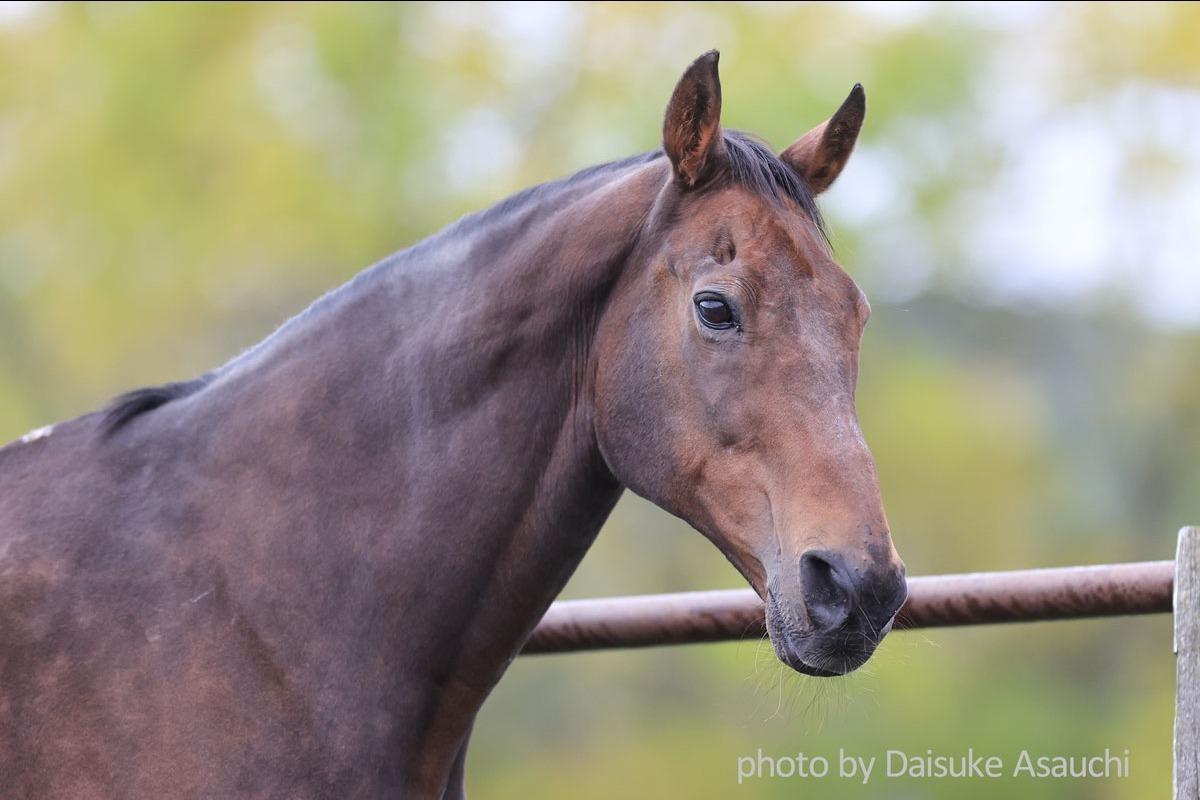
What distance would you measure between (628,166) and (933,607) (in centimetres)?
144

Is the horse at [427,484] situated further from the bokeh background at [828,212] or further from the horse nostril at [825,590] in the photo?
the bokeh background at [828,212]

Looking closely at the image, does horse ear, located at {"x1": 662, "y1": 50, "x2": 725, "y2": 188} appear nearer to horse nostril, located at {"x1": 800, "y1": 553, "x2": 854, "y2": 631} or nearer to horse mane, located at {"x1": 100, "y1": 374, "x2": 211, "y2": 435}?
horse nostril, located at {"x1": 800, "y1": 553, "x2": 854, "y2": 631}

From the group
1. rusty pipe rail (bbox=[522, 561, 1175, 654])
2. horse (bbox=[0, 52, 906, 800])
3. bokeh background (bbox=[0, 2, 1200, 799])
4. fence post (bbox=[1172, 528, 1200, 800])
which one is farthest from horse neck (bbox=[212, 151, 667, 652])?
bokeh background (bbox=[0, 2, 1200, 799])

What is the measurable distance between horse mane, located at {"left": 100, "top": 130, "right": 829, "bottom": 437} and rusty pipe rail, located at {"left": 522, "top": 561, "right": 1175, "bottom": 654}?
114 cm

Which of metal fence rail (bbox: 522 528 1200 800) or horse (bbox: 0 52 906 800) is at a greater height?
horse (bbox: 0 52 906 800)

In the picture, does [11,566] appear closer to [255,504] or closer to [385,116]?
[255,504]

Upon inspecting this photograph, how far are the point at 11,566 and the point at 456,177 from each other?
15.5 m

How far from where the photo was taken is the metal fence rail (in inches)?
125

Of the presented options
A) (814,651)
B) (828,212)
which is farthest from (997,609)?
(828,212)

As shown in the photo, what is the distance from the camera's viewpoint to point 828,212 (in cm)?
1522

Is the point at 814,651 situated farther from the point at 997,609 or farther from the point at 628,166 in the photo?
the point at 628,166

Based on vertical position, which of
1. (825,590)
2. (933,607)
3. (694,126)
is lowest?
(933,607)

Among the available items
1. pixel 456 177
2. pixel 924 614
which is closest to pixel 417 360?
pixel 924 614

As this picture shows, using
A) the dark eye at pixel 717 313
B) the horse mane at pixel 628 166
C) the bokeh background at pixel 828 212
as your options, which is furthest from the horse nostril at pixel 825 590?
the bokeh background at pixel 828 212
